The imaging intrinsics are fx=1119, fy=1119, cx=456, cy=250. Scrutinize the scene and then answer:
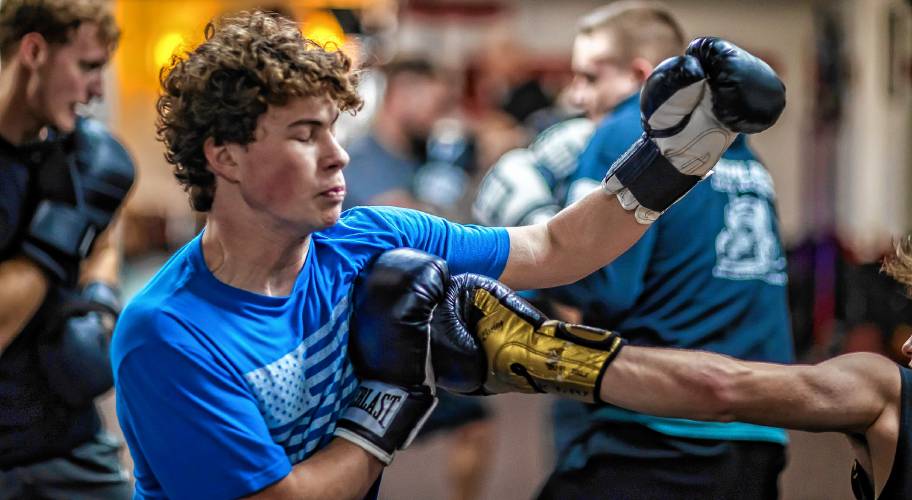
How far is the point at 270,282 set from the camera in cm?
211

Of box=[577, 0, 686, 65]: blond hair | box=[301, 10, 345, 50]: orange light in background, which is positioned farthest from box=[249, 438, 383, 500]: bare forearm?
box=[301, 10, 345, 50]: orange light in background

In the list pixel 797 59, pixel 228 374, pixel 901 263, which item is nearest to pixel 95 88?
pixel 228 374

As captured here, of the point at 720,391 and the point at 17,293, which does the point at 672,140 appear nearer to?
the point at 720,391

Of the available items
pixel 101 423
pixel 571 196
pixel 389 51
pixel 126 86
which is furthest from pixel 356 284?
pixel 389 51

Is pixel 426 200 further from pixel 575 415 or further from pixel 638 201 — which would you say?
pixel 638 201

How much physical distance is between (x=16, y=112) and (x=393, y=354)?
1.40 meters

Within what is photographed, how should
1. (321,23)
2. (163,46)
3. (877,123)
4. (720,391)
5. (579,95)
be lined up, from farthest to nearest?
(877,123), (163,46), (321,23), (579,95), (720,391)

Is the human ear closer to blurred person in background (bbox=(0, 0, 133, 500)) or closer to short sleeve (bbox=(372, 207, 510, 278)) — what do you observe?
short sleeve (bbox=(372, 207, 510, 278))

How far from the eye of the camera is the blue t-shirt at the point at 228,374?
1.92 meters

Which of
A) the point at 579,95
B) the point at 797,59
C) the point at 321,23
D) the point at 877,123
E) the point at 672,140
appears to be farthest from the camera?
the point at 797,59

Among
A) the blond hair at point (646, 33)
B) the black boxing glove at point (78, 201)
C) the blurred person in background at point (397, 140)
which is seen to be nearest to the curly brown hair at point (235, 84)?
the black boxing glove at point (78, 201)

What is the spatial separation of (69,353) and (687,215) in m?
1.61

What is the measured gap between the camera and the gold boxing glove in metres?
2.04

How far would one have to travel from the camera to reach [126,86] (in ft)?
32.4
